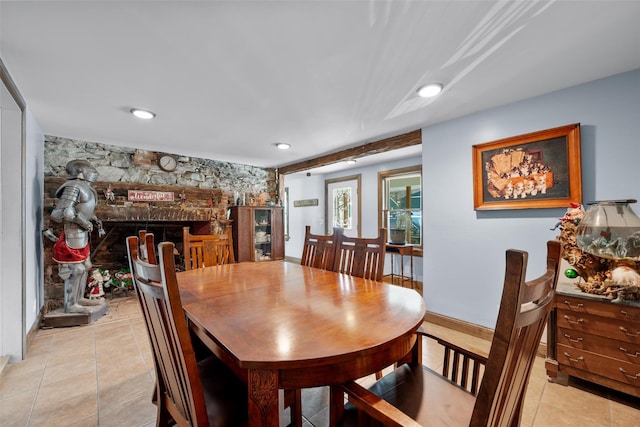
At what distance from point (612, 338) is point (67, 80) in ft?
13.5

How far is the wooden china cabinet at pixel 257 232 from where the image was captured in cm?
473

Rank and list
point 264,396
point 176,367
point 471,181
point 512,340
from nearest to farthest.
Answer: point 512,340
point 264,396
point 176,367
point 471,181

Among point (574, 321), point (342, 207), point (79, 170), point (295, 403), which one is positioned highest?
point (79, 170)

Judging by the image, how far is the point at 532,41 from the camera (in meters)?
1.56

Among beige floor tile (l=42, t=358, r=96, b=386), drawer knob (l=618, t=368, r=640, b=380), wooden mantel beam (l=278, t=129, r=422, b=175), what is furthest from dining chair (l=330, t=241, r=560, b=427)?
wooden mantel beam (l=278, t=129, r=422, b=175)

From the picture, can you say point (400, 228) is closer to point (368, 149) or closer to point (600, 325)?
point (368, 149)

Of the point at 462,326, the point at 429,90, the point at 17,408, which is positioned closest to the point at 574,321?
the point at 462,326

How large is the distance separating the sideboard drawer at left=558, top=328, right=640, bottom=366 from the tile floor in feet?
1.02

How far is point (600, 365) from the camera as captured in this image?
176cm

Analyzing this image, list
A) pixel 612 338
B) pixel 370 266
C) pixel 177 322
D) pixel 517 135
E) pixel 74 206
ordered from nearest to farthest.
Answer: pixel 177 322 < pixel 612 338 < pixel 370 266 < pixel 517 135 < pixel 74 206

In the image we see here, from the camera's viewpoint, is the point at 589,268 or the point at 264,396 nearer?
the point at 264,396

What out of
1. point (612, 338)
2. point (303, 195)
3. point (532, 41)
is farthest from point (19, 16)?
point (303, 195)

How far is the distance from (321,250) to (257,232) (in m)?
2.92

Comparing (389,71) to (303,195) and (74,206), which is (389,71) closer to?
(74,206)
